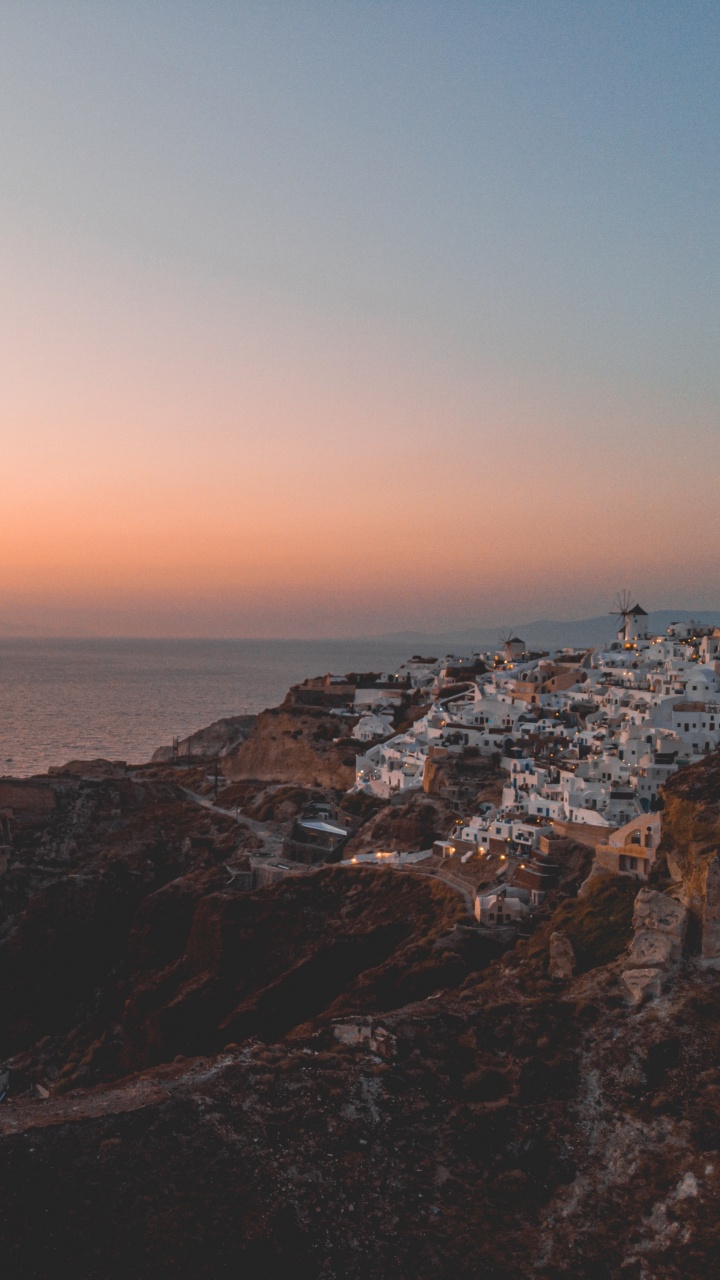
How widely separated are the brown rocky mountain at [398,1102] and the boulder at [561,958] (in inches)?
3.7

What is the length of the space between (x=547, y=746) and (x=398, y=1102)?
3751cm

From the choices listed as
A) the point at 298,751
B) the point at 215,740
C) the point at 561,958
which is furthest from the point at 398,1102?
the point at 215,740

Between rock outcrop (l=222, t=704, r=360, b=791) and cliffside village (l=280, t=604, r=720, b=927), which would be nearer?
cliffside village (l=280, t=604, r=720, b=927)

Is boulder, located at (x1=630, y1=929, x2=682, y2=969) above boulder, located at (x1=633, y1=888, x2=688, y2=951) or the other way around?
the other way around

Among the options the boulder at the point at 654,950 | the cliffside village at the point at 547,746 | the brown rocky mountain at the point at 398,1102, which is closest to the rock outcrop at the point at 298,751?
the cliffside village at the point at 547,746

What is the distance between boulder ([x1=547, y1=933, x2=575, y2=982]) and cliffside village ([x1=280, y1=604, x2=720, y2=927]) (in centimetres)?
539

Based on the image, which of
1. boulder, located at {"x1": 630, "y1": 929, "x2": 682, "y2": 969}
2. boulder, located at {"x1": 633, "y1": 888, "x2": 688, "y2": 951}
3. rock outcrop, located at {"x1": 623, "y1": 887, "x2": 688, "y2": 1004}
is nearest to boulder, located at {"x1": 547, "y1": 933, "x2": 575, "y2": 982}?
rock outcrop, located at {"x1": 623, "y1": 887, "x2": 688, "y2": 1004}

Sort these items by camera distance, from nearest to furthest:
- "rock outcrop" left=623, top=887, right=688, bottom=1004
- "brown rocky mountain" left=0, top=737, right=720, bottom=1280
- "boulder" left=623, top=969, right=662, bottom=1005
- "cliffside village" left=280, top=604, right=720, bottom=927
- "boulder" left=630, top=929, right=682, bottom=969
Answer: "brown rocky mountain" left=0, top=737, right=720, bottom=1280
"boulder" left=623, top=969, right=662, bottom=1005
"rock outcrop" left=623, top=887, right=688, bottom=1004
"boulder" left=630, top=929, right=682, bottom=969
"cliffside village" left=280, top=604, right=720, bottom=927

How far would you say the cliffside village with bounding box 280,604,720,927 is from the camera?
1613 inches

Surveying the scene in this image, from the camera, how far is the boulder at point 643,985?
2722 centimetres

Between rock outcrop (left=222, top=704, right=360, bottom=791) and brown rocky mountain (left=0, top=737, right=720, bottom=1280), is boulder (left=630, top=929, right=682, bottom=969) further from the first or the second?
rock outcrop (left=222, top=704, right=360, bottom=791)

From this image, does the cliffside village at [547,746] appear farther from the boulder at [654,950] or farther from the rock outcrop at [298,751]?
the boulder at [654,950]

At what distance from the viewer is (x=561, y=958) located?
3116 centimetres

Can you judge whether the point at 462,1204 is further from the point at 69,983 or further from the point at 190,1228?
the point at 69,983
